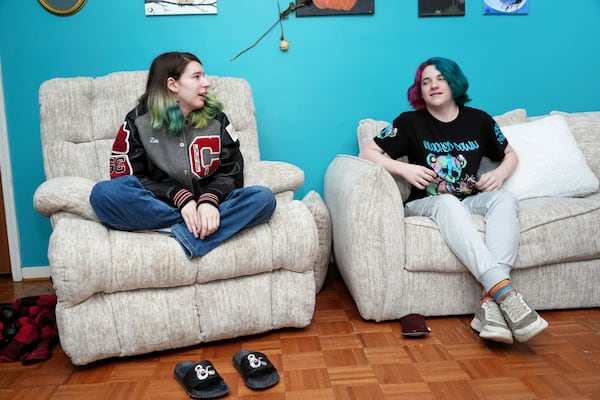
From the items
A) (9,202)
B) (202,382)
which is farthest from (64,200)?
(9,202)

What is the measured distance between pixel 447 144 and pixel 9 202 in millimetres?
2033

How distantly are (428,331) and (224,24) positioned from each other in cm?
161

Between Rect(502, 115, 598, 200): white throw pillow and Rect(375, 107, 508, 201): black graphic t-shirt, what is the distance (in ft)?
0.35

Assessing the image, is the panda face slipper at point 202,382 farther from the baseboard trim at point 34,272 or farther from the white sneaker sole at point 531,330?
the baseboard trim at point 34,272

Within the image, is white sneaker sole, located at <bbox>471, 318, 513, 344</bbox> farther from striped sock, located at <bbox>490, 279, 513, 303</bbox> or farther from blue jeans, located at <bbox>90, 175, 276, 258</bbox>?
blue jeans, located at <bbox>90, 175, 276, 258</bbox>

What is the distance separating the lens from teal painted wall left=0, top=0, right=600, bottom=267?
2.10 metres

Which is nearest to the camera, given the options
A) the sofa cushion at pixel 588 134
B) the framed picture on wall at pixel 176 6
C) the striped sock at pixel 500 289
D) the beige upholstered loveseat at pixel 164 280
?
the beige upholstered loveseat at pixel 164 280

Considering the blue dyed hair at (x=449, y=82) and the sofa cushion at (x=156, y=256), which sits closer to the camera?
the sofa cushion at (x=156, y=256)

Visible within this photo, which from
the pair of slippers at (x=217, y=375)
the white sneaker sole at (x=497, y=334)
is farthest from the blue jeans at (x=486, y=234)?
the pair of slippers at (x=217, y=375)

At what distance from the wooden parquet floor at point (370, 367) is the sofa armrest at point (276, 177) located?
509mm

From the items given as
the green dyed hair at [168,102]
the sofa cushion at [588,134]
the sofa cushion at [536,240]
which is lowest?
the sofa cushion at [536,240]

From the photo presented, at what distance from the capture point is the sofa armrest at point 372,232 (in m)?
1.52

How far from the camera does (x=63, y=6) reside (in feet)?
6.78

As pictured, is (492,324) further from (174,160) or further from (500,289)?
(174,160)
